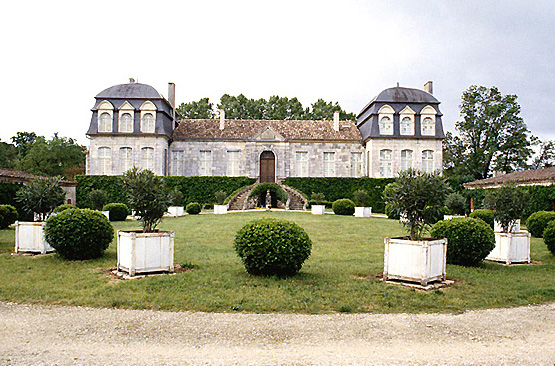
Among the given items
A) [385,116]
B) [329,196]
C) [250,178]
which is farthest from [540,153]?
[250,178]

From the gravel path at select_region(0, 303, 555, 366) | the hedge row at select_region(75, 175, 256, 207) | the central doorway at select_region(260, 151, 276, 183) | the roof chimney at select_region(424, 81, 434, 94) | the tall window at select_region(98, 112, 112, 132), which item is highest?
the roof chimney at select_region(424, 81, 434, 94)

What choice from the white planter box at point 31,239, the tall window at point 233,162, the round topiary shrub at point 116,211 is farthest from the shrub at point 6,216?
the tall window at point 233,162

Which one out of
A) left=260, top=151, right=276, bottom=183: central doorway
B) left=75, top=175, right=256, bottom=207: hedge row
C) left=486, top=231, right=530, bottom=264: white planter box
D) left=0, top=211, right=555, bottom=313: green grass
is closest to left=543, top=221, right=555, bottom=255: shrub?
left=0, top=211, right=555, bottom=313: green grass

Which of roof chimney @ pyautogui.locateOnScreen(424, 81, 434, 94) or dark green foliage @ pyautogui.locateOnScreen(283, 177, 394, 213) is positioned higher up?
roof chimney @ pyautogui.locateOnScreen(424, 81, 434, 94)

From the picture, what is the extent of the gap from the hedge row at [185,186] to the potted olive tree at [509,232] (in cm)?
2118

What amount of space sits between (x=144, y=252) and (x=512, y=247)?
822cm

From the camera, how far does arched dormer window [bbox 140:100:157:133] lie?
3109 cm

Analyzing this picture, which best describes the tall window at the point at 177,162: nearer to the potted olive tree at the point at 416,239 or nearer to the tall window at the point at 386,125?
the tall window at the point at 386,125

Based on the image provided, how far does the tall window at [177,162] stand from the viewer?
3306 centimetres

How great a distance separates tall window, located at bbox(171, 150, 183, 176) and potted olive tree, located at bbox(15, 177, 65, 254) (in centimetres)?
2195

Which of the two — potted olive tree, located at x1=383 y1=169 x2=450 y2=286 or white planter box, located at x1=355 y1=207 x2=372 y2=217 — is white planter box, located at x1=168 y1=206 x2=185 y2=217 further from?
potted olive tree, located at x1=383 y1=169 x2=450 y2=286

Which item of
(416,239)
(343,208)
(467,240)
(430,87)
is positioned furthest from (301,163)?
(416,239)

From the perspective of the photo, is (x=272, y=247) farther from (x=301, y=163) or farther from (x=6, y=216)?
(x=301, y=163)

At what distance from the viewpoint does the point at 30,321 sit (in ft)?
17.1
